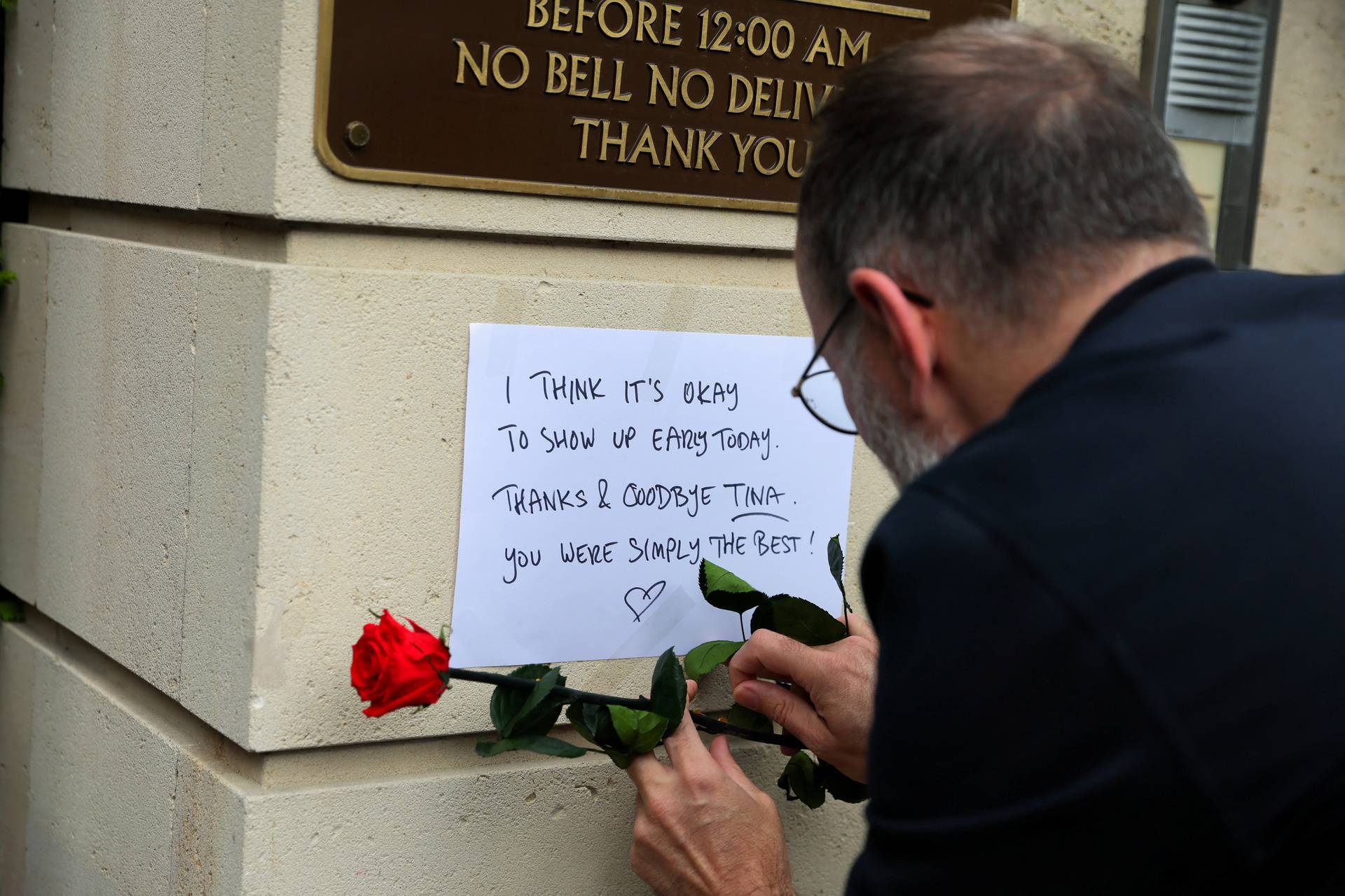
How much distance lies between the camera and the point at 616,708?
1805 millimetres

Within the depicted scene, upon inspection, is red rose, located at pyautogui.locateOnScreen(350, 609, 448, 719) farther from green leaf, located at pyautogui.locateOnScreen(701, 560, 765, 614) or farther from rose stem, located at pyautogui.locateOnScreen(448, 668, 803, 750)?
green leaf, located at pyautogui.locateOnScreen(701, 560, 765, 614)

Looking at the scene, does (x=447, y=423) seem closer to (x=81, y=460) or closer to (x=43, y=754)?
(x=81, y=460)

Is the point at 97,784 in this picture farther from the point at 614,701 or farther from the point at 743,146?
the point at 743,146

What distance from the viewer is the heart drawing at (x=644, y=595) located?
6.43 feet

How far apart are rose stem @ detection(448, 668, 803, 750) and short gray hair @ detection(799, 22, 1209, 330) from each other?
72cm

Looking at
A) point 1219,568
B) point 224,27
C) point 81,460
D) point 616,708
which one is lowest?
point 616,708

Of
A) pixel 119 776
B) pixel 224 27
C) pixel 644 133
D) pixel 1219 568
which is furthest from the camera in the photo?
pixel 119 776

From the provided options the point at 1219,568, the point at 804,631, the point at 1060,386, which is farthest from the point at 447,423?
the point at 1219,568

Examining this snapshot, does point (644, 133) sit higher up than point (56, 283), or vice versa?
point (644, 133)

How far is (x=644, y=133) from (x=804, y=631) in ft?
2.22

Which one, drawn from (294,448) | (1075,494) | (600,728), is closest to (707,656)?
(600,728)

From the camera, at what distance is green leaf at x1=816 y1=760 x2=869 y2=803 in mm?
1971

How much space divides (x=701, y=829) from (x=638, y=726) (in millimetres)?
145

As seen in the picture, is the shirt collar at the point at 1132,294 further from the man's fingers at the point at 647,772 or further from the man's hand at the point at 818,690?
the man's fingers at the point at 647,772
